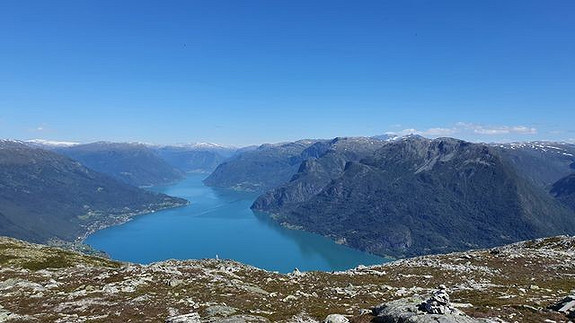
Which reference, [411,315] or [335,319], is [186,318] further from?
[411,315]

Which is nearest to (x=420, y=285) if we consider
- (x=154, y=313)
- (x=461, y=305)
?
(x=461, y=305)

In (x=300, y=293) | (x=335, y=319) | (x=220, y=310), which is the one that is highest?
(x=335, y=319)

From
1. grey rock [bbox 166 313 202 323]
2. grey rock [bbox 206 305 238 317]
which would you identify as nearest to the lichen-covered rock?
grey rock [bbox 206 305 238 317]

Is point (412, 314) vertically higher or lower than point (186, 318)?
higher

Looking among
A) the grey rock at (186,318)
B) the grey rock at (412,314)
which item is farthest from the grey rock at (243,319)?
the grey rock at (412,314)

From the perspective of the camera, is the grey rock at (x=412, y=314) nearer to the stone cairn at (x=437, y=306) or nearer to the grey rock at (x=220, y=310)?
the stone cairn at (x=437, y=306)

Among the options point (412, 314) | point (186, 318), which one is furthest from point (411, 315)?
point (186, 318)
